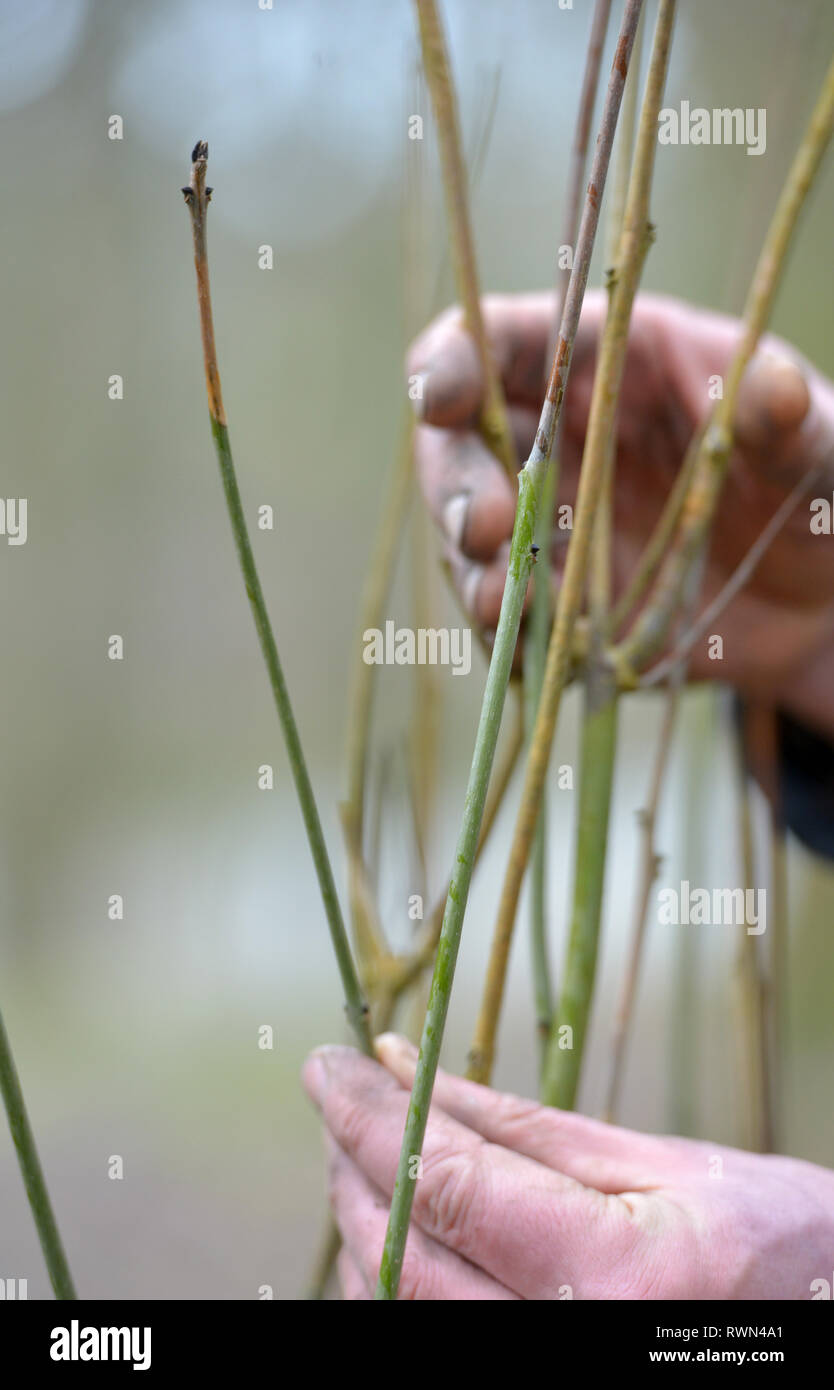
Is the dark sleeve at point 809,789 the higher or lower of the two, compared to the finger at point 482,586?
lower

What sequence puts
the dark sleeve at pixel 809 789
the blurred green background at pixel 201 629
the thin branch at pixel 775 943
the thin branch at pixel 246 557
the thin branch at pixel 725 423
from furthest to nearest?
the blurred green background at pixel 201 629 → the dark sleeve at pixel 809 789 → the thin branch at pixel 775 943 → the thin branch at pixel 725 423 → the thin branch at pixel 246 557

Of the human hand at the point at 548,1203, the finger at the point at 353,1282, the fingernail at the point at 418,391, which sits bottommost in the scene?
the finger at the point at 353,1282

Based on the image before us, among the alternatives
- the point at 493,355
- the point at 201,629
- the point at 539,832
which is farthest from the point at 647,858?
the point at 201,629

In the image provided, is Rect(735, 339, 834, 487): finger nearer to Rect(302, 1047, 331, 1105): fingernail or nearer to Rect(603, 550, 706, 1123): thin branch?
Rect(603, 550, 706, 1123): thin branch

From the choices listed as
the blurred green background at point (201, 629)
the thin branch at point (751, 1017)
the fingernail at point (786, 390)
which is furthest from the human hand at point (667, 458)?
the blurred green background at point (201, 629)

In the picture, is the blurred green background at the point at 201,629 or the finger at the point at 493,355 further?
the blurred green background at the point at 201,629

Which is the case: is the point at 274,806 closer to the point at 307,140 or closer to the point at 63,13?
the point at 307,140

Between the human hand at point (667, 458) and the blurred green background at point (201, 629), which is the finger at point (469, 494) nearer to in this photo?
the human hand at point (667, 458)
